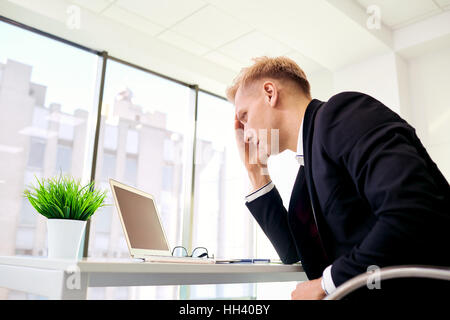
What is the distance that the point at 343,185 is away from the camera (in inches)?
37.8

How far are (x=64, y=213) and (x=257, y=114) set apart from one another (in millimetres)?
693

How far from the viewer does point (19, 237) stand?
3.21 meters

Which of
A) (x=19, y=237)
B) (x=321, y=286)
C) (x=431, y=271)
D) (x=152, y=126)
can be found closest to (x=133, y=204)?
(x=321, y=286)

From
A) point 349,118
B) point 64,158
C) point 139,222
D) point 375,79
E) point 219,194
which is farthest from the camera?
point 219,194

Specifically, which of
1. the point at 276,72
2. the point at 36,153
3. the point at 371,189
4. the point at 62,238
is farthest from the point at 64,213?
the point at 36,153

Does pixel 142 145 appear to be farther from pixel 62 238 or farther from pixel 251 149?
pixel 62 238

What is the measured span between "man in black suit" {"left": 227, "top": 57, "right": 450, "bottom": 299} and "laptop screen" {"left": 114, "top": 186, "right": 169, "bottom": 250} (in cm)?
43

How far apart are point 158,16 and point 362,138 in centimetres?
293

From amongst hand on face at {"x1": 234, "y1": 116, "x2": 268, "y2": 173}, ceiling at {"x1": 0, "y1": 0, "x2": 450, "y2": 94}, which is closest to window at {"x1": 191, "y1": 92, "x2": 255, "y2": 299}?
ceiling at {"x1": 0, "y1": 0, "x2": 450, "y2": 94}

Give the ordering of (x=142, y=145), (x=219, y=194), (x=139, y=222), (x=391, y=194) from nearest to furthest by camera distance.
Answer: (x=391, y=194)
(x=139, y=222)
(x=142, y=145)
(x=219, y=194)

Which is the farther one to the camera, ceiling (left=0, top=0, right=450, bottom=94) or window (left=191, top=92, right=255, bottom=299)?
window (left=191, top=92, right=255, bottom=299)

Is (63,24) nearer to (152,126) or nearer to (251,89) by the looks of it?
(152,126)

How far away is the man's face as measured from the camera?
1.34m

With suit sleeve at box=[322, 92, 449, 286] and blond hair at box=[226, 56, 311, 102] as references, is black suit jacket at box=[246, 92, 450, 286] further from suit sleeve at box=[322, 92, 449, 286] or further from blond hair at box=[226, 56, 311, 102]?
blond hair at box=[226, 56, 311, 102]
